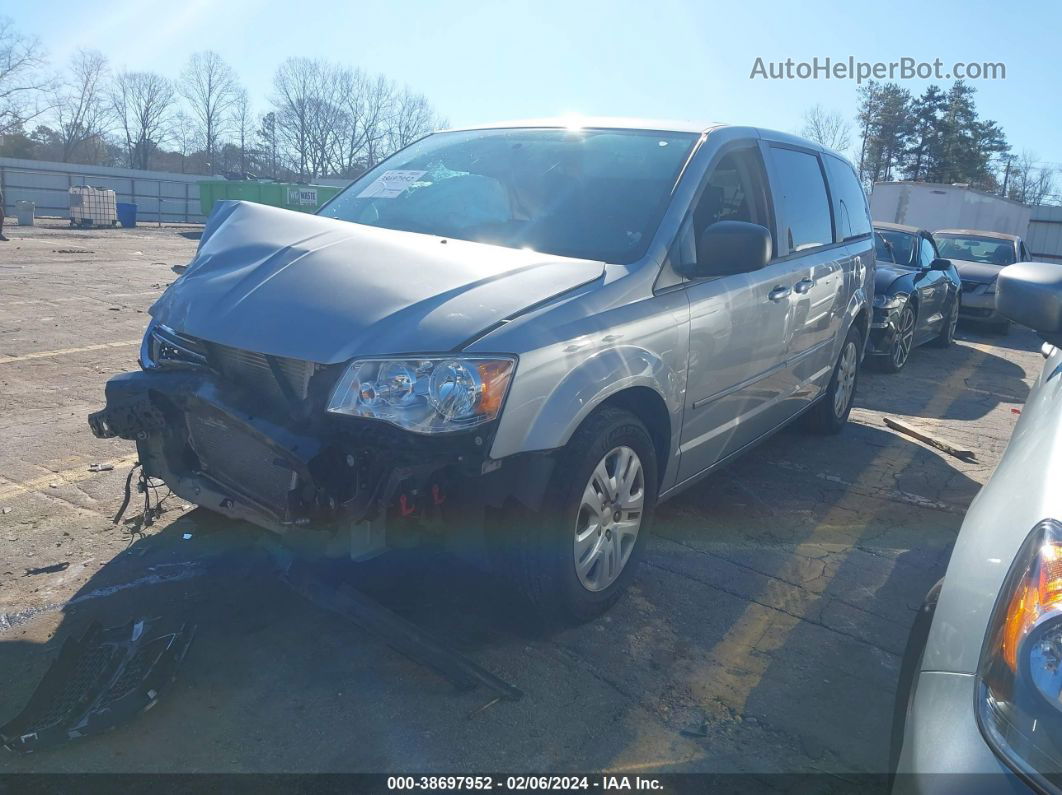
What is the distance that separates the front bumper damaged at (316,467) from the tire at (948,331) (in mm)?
Result: 10343

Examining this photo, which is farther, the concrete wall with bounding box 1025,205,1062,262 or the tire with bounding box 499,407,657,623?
the concrete wall with bounding box 1025,205,1062,262

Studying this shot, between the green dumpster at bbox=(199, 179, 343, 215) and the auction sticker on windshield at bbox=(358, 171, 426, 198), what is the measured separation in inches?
1175

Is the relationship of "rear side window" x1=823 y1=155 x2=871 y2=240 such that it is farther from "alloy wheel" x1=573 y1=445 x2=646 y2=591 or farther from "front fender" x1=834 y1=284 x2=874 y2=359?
"alloy wheel" x1=573 y1=445 x2=646 y2=591

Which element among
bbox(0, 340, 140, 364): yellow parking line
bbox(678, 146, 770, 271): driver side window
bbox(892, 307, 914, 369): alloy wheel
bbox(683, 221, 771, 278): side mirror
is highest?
bbox(678, 146, 770, 271): driver side window

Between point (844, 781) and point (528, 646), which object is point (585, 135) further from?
point (844, 781)

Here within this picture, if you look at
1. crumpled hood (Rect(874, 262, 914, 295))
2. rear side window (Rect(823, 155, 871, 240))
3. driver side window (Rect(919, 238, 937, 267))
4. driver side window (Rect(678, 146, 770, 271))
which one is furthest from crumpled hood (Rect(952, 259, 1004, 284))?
driver side window (Rect(678, 146, 770, 271))

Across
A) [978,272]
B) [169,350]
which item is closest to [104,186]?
[978,272]

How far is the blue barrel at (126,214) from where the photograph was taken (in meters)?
29.9

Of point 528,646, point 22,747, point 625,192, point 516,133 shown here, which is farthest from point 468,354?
point 516,133

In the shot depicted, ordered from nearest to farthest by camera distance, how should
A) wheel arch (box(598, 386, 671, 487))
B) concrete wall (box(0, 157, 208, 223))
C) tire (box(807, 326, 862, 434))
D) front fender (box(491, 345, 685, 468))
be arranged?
front fender (box(491, 345, 685, 468)), wheel arch (box(598, 386, 671, 487)), tire (box(807, 326, 862, 434)), concrete wall (box(0, 157, 208, 223))

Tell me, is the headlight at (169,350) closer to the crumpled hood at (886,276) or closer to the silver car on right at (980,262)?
the crumpled hood at (886,276)

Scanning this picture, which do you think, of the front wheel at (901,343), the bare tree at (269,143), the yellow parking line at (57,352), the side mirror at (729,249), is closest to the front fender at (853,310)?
→ the side mirror at (729,249)

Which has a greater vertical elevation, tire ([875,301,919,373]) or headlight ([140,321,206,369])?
headlight ([140,321,206,369])

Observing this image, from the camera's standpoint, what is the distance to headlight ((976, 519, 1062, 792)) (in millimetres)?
1466
